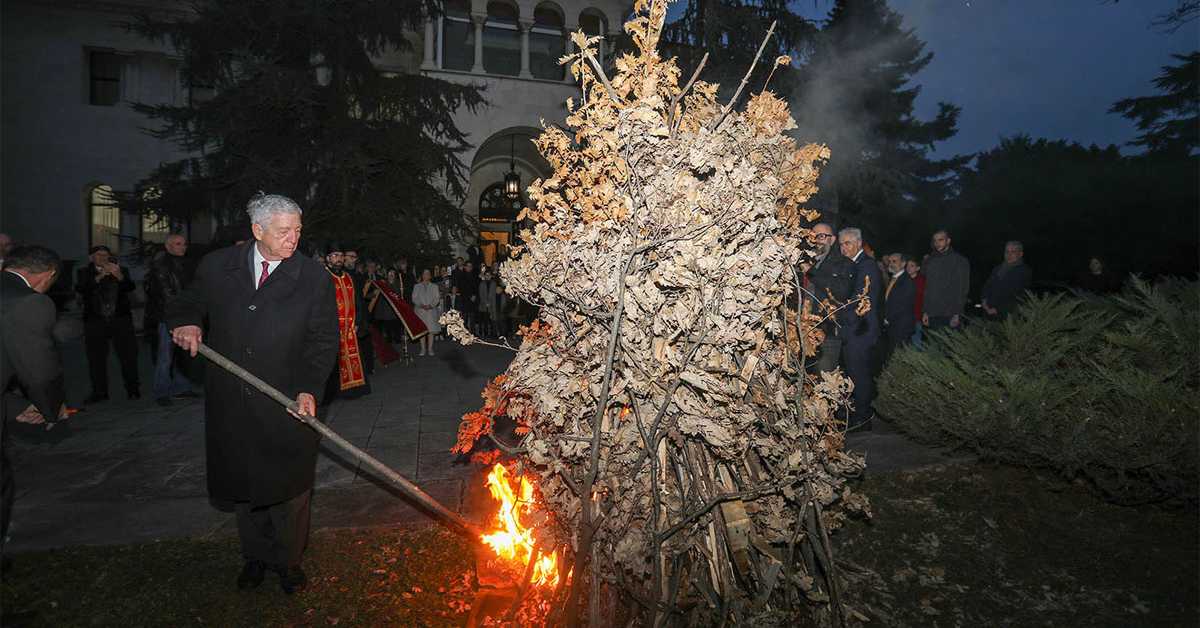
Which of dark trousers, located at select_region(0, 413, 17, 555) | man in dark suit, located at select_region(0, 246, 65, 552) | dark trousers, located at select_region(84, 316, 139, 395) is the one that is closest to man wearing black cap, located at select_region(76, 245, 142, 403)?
dark trousers, located at select_region(84, 316, 139, 395)

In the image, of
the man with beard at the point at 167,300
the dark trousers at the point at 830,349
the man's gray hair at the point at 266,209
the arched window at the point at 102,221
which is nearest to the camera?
the man's gray hair at the point at 266,209

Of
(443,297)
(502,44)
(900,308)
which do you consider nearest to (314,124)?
(443,297)

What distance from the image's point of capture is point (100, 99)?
19500 mm

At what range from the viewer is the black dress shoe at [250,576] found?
10.7ft

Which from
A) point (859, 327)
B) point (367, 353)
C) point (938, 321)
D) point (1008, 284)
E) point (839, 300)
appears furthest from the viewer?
point (367, 353)

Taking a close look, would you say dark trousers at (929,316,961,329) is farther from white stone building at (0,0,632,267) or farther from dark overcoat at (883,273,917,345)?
white stone building at (0,0,632,267)

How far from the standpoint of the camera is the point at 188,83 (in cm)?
1448

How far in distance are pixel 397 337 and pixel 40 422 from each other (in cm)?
987

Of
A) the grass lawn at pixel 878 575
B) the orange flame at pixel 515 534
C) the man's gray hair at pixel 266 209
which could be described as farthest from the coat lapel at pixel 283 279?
the grass lawn at pixel 878 575

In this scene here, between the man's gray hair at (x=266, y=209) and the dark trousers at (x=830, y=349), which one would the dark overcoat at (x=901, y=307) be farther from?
the man's gray hair at (x=266, y=209)

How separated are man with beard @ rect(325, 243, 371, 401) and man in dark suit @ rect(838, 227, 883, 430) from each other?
5.60 metres

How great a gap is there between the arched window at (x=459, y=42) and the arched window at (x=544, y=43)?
2054 mm

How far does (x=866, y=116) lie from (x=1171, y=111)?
15.2 metres

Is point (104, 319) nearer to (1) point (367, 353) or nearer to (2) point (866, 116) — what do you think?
(1) point (367, 353)
